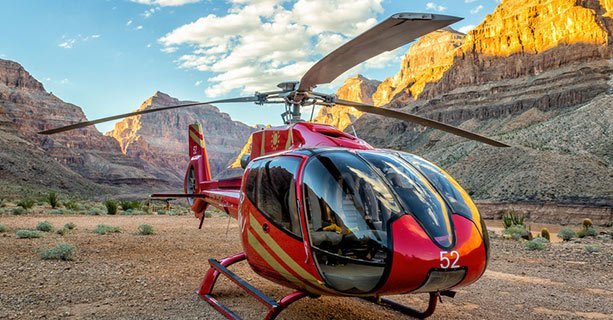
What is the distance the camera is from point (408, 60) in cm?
19075

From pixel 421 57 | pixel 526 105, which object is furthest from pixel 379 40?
pixel 421 57

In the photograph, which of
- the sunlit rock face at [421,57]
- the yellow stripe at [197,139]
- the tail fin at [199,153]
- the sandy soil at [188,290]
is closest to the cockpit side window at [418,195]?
the sandy soil at [188,290]

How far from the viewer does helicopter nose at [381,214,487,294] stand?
377 centimetres

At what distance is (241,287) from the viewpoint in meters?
5.46

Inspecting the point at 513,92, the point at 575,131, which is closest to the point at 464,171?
the point at 575,131

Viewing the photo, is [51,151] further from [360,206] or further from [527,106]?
[360,206]

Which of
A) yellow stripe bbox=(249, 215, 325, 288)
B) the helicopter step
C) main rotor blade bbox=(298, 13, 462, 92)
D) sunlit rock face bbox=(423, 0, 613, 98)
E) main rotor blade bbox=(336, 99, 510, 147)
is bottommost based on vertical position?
the helicopter step

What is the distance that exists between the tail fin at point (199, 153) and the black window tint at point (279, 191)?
5.46m

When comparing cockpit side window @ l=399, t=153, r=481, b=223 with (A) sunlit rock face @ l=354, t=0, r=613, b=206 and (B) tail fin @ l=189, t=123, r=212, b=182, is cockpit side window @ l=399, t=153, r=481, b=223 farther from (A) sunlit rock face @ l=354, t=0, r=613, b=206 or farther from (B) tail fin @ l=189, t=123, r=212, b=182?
(A) sunlit rock face @ l=354, t=0, r=613, b=206

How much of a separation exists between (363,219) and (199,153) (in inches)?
309

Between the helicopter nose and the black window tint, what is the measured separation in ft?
3.42

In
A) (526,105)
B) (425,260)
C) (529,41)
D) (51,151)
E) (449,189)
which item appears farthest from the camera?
(51,151)

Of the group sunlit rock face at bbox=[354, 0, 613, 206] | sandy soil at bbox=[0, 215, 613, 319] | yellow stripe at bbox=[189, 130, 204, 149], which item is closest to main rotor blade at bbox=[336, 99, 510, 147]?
sandy soil at bbox=[0, 215, 613, 319]

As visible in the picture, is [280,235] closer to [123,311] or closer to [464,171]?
[123,311]
